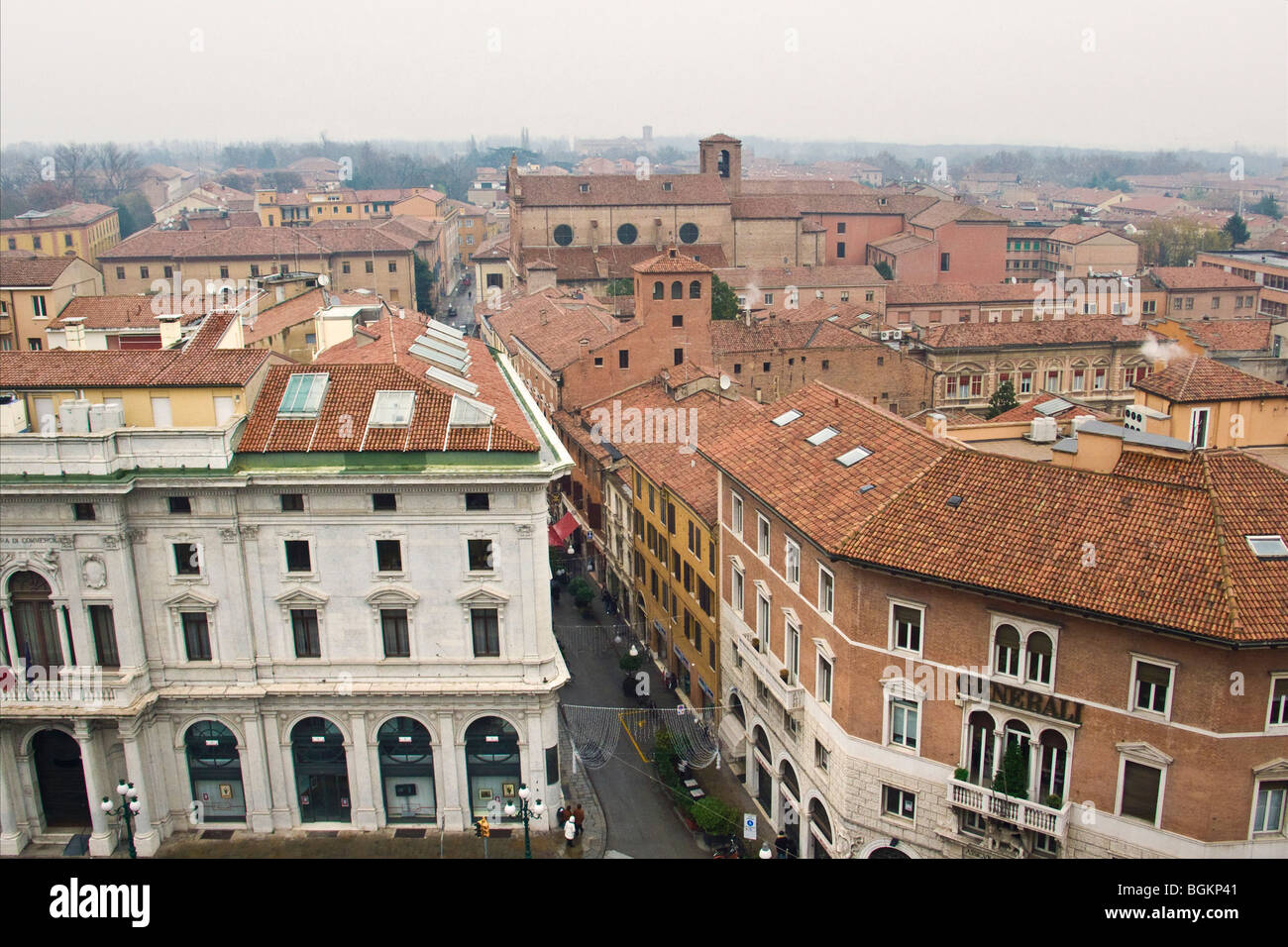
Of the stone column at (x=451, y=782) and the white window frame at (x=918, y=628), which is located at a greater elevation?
the white window frame at (x=918, y=628)

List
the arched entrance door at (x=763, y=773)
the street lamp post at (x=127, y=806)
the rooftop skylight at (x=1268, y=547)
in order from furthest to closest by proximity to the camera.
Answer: the arched entrance door at (x=763, y=773), the street lamp post at (x=127, y=806), the rooftop skylight at (x=1268, y=547)

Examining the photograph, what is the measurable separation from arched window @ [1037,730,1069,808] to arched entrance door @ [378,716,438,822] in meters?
16.1

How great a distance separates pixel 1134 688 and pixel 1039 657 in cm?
200

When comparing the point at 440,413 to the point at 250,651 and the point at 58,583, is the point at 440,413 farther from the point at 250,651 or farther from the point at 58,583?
the point at 58,583

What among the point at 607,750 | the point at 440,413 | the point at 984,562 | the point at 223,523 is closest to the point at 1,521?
the point at 223,523

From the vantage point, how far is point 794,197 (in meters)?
117

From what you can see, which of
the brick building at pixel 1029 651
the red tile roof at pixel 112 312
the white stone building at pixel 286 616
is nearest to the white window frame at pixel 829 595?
the brick building at pixel 1029 651

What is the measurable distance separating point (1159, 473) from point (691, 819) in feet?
52.5

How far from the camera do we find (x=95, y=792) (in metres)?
31.5

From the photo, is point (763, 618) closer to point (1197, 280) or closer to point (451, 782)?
point (451, 782)

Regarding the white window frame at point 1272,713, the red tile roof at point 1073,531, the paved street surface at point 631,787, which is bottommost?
the paved street surface at point 631,787

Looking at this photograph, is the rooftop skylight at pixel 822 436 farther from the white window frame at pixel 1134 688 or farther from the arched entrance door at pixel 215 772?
the arched entrance door at pixel 215 772

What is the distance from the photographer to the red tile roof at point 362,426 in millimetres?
30312

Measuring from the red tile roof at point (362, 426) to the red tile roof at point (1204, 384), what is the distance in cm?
1774
